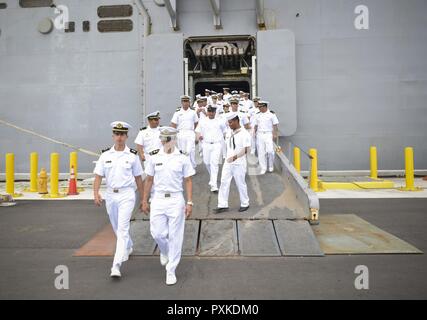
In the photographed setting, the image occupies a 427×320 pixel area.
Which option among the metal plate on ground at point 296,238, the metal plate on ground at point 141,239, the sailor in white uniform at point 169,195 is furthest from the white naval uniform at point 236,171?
the sailor in white uniform at point 169,195

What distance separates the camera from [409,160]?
1080 cm

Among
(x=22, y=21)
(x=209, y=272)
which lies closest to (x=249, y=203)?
(x=209, y=272)

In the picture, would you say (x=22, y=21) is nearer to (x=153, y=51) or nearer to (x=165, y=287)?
(x=153, y=51)

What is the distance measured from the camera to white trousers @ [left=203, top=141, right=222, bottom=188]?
7.69 m

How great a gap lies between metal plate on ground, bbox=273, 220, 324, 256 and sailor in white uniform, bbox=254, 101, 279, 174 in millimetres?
3114

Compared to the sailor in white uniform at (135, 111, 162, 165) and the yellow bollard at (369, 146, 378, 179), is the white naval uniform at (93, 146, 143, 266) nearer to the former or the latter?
the sailor in white uniform at (135, 111, 162, 165)

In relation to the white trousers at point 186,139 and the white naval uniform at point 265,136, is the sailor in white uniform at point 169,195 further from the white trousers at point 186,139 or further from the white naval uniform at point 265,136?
the white naval uniform at point 265,136

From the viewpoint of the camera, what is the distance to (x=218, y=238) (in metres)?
5.77

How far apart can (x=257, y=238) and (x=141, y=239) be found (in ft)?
6.03

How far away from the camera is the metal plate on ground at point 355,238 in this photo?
5.37 meters

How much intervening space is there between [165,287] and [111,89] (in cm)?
1094

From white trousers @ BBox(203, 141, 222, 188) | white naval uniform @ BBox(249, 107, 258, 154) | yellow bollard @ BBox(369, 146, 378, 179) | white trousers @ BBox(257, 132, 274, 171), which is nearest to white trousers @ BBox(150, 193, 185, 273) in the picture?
white trousers @ BBox(203, 141, 222, 188)

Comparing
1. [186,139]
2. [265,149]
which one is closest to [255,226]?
[186,139]
